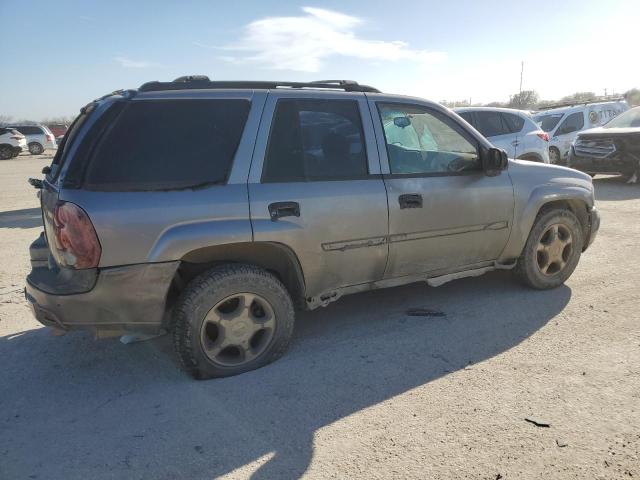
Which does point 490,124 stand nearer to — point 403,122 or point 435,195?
point 403,122

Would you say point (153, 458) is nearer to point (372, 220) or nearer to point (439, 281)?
point (372, 220)

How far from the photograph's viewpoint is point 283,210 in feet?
10.7

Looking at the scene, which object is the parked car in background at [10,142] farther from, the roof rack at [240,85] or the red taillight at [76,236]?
the red taillight at [76,236]

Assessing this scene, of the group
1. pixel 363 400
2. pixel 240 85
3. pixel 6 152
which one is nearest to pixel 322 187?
pixel 240 85

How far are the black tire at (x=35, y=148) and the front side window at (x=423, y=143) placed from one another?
34.1 metres

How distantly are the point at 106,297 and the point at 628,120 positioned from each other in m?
13.3

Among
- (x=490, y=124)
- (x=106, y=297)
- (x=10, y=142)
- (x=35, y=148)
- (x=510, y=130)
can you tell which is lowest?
(x=106, y=297)

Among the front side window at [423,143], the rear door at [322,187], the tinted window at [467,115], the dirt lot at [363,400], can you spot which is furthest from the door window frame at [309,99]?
the tinted window at [467,115]

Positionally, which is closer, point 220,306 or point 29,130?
point 220,306

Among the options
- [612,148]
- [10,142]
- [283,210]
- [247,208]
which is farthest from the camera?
[10,142]

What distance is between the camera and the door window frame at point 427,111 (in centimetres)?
371

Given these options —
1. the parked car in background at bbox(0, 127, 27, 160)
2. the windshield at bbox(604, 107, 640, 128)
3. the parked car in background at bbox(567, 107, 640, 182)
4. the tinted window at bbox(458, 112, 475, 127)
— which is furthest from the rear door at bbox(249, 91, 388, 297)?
the parked car in background at bbox(0, 127, 27, 160)

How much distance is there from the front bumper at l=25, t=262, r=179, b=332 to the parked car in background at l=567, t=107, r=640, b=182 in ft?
38.8

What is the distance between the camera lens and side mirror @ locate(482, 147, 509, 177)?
4059 millimetres
